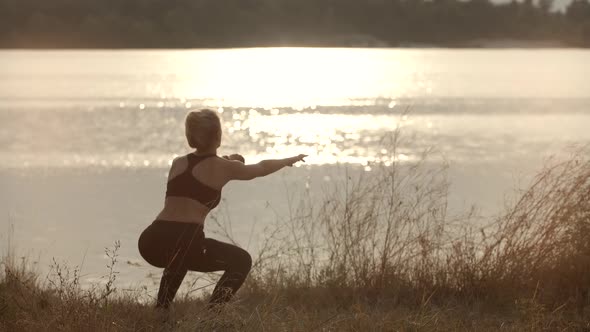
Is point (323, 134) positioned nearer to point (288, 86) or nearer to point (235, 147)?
point (235, 147)

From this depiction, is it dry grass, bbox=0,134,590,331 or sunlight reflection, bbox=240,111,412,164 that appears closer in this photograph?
dry grass, bbox=0,134,590,331

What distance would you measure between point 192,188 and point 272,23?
3523 inches

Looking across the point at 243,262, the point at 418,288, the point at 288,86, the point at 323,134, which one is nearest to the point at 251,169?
the point at 243,262

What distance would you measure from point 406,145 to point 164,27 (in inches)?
2672

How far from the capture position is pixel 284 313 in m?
6.72

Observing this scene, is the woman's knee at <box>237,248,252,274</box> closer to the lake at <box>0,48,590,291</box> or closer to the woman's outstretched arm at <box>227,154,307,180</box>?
the woman's outstretched arm at <box>227,154,307,180</box>

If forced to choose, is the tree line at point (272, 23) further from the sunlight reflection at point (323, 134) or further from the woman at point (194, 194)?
the woman at point (194, 194)

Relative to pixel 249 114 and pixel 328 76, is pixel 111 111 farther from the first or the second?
pixel 328 76

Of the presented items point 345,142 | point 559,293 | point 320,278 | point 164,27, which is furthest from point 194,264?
point 164,27

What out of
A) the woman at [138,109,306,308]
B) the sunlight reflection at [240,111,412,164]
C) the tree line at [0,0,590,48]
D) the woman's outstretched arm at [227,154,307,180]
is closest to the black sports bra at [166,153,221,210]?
the woman at [138,109,306,308]

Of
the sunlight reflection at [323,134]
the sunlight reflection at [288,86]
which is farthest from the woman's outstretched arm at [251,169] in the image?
the sunlight reflection at [288,86]

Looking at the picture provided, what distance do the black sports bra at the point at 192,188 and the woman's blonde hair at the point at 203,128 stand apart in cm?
9

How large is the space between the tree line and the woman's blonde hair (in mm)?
84127

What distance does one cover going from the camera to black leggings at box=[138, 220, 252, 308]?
19.4 feet
